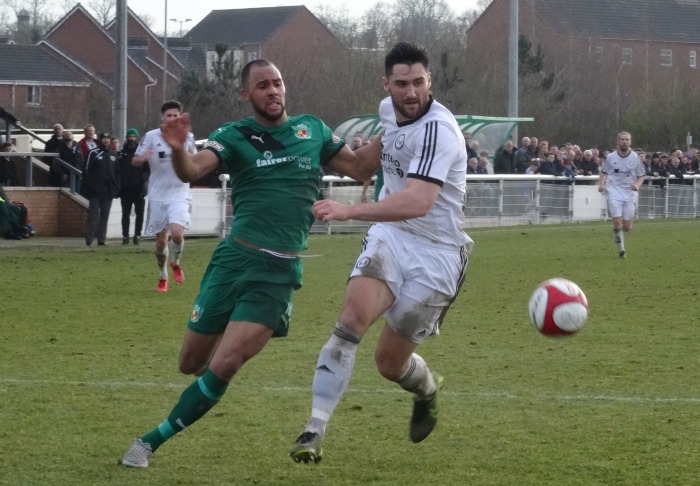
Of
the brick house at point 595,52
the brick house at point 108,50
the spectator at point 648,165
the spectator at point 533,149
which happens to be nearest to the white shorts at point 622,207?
the spectator at point 533,149

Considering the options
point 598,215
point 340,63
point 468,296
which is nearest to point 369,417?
point 468,296

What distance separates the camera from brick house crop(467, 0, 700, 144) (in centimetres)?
5756

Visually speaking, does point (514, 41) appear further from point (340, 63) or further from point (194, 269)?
point (340, 63)

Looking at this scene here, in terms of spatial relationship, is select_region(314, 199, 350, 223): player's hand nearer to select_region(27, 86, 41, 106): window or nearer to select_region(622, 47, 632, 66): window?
select_region(27, 86, 41, 106): window

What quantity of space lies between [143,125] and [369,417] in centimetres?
4669

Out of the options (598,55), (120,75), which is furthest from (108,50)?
(120,75)

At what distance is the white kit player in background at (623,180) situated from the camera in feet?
68.9

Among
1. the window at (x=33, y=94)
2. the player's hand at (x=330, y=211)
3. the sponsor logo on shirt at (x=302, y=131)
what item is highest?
the window at (x=33, y=94)

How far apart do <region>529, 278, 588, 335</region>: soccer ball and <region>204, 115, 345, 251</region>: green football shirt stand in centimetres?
147

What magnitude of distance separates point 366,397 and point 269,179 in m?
2.29

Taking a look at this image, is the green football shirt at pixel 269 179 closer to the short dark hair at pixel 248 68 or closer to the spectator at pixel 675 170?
the short dark hair at pixel 248 68

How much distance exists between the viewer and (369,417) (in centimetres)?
768

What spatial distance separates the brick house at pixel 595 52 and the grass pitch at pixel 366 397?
4213 centimetres

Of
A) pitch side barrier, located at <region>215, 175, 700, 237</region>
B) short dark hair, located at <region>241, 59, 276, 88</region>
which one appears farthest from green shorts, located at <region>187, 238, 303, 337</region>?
pitch side barrier, located at <region>215, 175, 700, 237</region>
